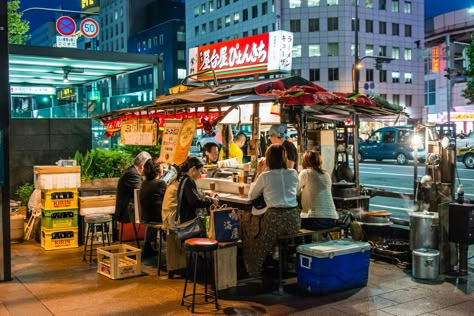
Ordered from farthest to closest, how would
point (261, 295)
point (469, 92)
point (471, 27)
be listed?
point (471, 27), point (469, 92), point (261, 295)

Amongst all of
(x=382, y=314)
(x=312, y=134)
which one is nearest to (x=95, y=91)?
(x=312, y=134)

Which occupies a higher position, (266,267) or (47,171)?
(47,171)

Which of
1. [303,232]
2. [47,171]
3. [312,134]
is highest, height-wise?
[312,134]

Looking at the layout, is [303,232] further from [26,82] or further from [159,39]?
[159,39]

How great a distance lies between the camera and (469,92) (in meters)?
32.7

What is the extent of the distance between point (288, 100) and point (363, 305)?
295cm

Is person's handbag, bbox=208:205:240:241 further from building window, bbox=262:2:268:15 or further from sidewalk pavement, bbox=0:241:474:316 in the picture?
building window, bbox=262:2:268:15

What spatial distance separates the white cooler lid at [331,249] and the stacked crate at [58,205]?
5.00 m

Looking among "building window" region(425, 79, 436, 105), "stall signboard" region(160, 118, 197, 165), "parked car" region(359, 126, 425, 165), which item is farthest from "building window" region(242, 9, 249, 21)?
"stall signboard" region(160, 118, 197, 165)

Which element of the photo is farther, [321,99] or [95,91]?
[95,91]

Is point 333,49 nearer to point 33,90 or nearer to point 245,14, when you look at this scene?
point 245,14

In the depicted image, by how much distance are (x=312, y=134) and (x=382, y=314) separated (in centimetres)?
426

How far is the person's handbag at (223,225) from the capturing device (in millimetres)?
6891

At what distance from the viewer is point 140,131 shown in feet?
34.9
